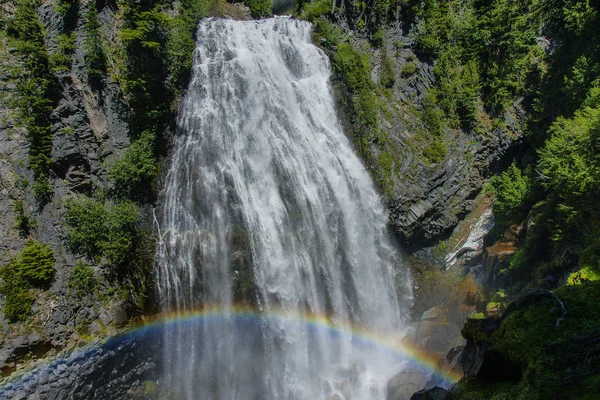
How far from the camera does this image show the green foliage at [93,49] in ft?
61.2

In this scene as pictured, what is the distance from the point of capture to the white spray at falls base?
57.4 ft

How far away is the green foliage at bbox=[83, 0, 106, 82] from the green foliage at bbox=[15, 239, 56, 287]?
8474 millimetres

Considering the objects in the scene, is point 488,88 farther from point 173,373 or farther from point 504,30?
point 173,373

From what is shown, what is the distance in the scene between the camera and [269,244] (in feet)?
59.2

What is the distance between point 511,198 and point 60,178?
22.2 meters

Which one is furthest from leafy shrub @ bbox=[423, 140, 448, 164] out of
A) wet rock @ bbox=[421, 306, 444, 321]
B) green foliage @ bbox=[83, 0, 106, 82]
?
green foliage @ bbox=[83, 0, 106, 82]

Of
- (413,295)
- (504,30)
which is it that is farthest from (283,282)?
(504,30)

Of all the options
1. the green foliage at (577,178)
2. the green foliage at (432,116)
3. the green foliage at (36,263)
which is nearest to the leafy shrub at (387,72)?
→ the green foliage at (432,116)

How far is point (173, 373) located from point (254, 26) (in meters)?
19.9

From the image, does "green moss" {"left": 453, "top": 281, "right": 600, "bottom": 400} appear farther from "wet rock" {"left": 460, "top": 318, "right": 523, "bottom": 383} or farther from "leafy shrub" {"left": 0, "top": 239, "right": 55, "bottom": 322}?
"leafy shrub" {"left": 0, "top": 239, "right": 55, "bottom": 322}

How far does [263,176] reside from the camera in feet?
62.1

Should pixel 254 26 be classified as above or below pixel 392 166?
above

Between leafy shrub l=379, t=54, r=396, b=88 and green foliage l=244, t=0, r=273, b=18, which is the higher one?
green foliage l=244, t=0, r=273, b=18

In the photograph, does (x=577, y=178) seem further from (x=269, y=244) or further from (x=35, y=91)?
(x=35, y=91)
